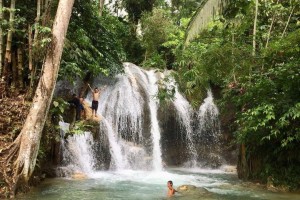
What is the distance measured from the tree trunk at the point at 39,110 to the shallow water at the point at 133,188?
2.18ft

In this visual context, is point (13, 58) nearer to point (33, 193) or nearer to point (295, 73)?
point (33, 193)

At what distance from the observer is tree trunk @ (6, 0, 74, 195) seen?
856cm

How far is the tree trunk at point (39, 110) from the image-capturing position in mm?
8562

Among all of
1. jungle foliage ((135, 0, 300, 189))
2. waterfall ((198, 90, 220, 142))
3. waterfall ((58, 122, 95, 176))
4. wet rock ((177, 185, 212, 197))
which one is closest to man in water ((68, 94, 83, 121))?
waterfall ((58, 122, 95, 176))

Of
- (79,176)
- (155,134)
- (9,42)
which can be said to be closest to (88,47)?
(9,42)

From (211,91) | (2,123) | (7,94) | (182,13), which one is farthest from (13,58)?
(182,13)

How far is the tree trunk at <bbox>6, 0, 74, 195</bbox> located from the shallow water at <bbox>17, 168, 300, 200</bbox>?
66cm

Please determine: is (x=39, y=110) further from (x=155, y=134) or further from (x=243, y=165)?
(x=155, y=134)

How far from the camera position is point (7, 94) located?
35.6 ft

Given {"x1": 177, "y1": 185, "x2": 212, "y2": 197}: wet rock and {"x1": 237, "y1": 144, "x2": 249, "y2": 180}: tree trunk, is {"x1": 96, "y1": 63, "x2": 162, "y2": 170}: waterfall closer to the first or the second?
{"x1": 237, "y1": 144, "x2": 249, "y2": 180}: tree trunk

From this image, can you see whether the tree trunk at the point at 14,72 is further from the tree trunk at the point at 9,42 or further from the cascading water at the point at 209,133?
the cascading water at the point at 209,133

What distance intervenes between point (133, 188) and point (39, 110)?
3.72 m

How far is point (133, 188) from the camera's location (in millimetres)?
10836

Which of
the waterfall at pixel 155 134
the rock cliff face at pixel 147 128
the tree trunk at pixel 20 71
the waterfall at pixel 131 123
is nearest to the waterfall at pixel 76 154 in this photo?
the rock cliff face at pixel 147 128
